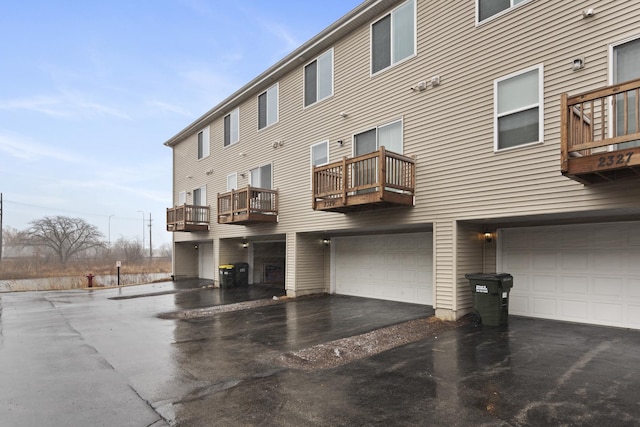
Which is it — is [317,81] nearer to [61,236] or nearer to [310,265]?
[310,265]

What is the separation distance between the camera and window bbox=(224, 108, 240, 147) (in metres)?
15.8

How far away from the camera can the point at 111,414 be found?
376 cm

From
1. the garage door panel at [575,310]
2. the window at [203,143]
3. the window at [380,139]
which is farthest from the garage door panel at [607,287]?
the window at [203,143]

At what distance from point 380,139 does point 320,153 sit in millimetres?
2479

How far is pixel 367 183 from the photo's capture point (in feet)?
28.7

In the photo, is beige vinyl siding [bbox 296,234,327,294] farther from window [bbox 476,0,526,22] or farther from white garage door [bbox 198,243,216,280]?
white garage door [bbox 198,243,216,280]

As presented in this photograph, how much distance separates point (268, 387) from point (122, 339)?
442cm

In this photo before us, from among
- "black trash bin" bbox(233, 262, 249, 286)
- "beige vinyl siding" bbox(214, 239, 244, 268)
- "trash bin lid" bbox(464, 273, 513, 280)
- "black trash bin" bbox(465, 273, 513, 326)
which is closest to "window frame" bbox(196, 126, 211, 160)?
"beige vinyl siding" bbox(214, 239, 244, 268)

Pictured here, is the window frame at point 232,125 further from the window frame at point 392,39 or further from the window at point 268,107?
the window frame at point 392,39

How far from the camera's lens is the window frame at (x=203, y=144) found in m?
18.1

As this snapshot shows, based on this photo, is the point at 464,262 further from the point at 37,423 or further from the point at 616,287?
the point at 37,423

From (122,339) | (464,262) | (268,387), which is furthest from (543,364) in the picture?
(122,339)

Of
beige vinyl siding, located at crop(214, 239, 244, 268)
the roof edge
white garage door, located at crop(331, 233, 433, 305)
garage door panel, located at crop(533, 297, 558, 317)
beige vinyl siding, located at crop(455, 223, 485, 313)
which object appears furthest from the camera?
beige vinyl siding, located at crop(214, 239, 244, 268)

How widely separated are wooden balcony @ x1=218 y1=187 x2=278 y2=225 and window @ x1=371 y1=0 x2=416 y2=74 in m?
5.73
